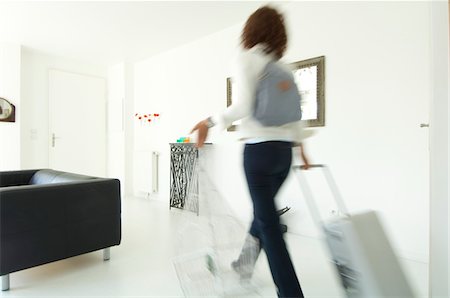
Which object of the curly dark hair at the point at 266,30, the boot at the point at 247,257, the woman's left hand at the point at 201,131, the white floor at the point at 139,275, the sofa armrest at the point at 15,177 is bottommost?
the white floor at the point at 139,275

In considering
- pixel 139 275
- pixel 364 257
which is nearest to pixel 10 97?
pixel 139 275

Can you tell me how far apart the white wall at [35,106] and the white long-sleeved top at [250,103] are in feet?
14.4

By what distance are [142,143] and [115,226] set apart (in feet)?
9.21

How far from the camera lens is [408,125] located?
6.96 feet

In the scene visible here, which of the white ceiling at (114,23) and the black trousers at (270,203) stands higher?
the white ceiling at (114,23)

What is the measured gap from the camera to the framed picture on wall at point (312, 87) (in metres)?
2.58

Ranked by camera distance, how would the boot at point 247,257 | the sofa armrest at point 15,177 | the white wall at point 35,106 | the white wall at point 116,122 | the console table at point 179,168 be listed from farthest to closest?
the white wall at point 116,122, the white wall at point 35,106, the console table at point 179,168, the sofa armrest at point 15,177, the boot at point 247,257

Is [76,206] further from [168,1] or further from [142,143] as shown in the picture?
[142,143]

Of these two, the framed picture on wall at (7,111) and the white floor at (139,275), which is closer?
the white floor at (139,275)

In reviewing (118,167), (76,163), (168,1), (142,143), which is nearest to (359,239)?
(168,1)

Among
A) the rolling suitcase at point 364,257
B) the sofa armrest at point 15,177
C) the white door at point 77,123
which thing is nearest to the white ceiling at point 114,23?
the white door at point 77,123

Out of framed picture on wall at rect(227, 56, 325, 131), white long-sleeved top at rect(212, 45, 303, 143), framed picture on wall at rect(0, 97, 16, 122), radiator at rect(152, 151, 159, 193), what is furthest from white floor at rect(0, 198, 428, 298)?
framed picture on wall at rect(0, 97, 16, 122)

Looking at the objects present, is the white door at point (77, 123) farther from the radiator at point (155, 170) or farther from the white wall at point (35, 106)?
the radiator at point (155, 170)

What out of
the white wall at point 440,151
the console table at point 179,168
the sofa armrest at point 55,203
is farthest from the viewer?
the console table at point 179,168
